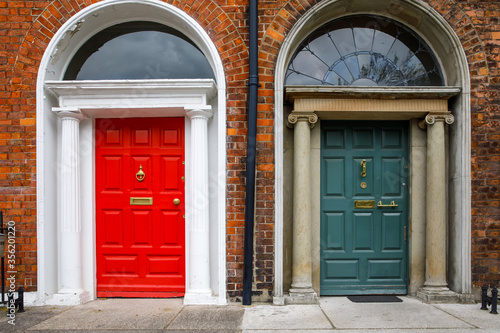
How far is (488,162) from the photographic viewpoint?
4.44 m

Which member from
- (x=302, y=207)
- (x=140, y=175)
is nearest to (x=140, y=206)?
(x=140, y=175)

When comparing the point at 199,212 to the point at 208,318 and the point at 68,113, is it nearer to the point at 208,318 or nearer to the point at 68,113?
the point at 208,318

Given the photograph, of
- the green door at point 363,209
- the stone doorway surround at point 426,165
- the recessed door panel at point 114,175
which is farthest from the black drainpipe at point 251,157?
the recessed door panel at point 114,175

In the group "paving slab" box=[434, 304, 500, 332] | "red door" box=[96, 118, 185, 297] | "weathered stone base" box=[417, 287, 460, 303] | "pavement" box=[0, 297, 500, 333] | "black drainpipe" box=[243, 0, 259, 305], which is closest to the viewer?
"pavement" box=[0, 297, 500, 333]

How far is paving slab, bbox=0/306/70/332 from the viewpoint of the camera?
3.68 meters

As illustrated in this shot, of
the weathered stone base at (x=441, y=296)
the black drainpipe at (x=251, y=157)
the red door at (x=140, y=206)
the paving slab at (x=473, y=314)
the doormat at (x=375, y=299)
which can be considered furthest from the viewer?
the red door at (x=140, y=206)

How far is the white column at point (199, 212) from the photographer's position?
441 cm

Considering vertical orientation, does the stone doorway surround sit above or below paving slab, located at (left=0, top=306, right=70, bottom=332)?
above

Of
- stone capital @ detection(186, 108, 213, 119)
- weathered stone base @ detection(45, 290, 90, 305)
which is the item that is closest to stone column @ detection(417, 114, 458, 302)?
stone capital @ detection(186, 108, 213, 119)

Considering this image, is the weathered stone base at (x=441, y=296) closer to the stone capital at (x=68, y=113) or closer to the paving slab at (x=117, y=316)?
the paving slab at (x=117, y=316)

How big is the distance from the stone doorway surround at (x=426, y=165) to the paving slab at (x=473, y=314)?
16 cm

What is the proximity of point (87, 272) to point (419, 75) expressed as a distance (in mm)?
5121

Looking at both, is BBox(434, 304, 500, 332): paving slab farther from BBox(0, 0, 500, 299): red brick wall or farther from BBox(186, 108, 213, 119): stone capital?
BBox(186, 108, 213, 119): stone capital

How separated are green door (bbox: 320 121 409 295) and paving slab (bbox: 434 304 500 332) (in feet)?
2.08
